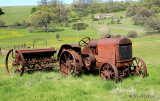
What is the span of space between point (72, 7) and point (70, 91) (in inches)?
4786

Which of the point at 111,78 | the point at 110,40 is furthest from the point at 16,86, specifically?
the point at 110,40

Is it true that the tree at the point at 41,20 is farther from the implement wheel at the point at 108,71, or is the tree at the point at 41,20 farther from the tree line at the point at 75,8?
the implement wheel at the point at 108,71

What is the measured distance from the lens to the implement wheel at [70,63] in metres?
8.58

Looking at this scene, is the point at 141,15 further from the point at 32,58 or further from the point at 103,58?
the point at 103,58

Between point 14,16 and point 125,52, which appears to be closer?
point 125,52

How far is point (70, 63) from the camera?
918cm

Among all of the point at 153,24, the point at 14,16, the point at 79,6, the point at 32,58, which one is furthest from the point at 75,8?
the point at 32,58

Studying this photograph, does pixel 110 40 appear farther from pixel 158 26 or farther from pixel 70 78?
pixel 158 26

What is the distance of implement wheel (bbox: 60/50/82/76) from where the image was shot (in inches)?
338

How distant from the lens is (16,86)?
7.21m

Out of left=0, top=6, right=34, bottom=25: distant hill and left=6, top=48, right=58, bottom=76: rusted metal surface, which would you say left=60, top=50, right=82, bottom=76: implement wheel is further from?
left=0, top=6, right=34, bottom=25: distant hill

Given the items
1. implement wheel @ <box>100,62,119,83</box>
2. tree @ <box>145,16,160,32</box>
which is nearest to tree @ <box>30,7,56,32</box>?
tree @ <box>145,16,160,32</box>

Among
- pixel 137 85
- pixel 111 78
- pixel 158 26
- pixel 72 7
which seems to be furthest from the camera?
pixel 72 7

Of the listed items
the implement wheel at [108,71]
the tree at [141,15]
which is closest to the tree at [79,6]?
the tree at [141,15]
